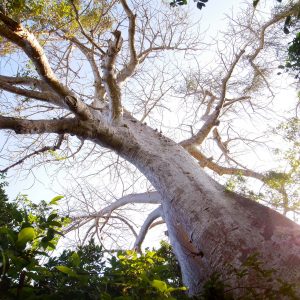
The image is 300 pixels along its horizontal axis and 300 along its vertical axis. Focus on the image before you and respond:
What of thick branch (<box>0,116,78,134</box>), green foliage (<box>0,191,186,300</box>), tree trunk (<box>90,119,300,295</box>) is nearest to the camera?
green foliage (<box>0,191,186,300</box>)

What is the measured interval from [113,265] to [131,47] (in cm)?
351

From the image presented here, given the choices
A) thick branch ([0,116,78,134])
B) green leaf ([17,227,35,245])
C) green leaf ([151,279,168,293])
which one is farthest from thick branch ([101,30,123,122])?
green leaf ([151,279,168,293])

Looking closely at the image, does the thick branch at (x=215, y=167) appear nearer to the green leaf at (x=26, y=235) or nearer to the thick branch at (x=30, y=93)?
the thick branch at (x=30, y=93)

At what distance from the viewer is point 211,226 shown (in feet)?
7.28

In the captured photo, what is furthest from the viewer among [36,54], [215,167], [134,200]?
[215,167]

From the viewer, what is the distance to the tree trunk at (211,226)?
1.90m

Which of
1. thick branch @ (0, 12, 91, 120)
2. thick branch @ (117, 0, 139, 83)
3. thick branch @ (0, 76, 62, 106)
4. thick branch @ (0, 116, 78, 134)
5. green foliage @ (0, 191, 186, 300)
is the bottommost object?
green foliage @ (0, 191, 186, 300)

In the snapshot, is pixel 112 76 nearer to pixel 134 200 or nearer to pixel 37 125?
pixel 37 125

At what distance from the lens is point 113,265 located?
155 cm

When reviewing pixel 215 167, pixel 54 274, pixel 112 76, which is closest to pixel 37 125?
pixel 112 76

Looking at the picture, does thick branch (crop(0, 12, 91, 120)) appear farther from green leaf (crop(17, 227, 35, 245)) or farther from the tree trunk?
green leaf (crop(17, 227, 35, 245))

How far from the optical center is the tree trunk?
190 cm

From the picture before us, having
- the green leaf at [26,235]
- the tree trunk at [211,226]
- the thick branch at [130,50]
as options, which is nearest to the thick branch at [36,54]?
the tree trunk at [211,226]

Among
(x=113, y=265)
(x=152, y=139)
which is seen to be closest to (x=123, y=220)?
(x=152, y=139)
